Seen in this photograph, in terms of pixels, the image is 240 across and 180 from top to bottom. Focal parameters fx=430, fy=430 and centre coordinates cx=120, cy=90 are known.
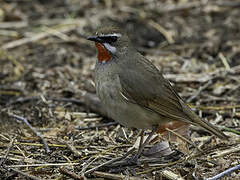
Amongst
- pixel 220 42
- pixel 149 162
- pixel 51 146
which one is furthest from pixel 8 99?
pixel 220 42

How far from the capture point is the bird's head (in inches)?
183

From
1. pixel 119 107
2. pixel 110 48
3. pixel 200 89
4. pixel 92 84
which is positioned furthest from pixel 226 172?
pixel 92 84

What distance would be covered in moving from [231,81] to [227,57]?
941 mm

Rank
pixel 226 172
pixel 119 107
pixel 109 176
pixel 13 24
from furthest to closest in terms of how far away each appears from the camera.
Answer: pixel 13 24 → pixel 119 107 → pixel 109 176 → pixel 226 172

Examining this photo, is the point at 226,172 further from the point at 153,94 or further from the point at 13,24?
the point at 13,24

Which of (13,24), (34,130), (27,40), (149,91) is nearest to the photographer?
(149,91)

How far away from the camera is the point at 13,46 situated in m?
8.02

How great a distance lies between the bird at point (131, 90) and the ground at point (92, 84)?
1.36 ft

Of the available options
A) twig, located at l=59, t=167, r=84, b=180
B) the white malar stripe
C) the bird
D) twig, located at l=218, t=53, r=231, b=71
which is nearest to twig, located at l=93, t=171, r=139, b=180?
twig, located at l=59, t=167, r=84, b=180

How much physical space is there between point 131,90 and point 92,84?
1808 mm

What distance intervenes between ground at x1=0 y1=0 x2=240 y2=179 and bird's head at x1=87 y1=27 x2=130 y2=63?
1093mm

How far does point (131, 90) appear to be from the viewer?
4.60m

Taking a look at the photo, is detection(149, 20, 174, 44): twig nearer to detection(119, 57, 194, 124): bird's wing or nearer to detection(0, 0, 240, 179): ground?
detection(0, 0, 240, 179): ground

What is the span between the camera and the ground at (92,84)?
15.1ft
